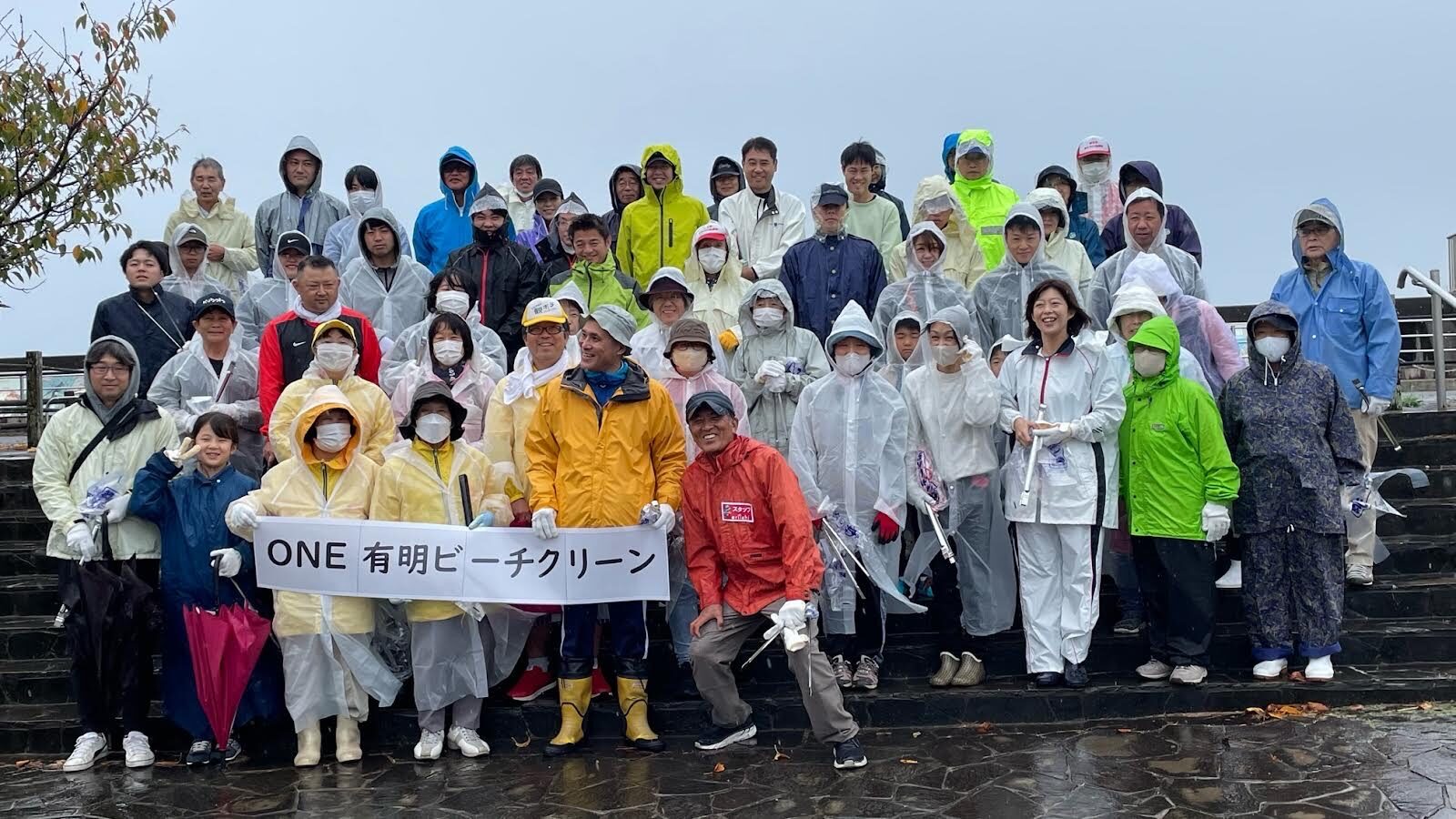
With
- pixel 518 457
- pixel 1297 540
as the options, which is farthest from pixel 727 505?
pixel 1297 540

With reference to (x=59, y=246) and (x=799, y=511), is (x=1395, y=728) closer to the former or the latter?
(x=799, y=511)

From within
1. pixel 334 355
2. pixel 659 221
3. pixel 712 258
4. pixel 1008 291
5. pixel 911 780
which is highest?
pixel 659 221

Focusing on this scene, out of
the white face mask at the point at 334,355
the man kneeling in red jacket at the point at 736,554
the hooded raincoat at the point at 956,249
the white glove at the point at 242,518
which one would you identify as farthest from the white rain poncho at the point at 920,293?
the white glove at the point at 242,518

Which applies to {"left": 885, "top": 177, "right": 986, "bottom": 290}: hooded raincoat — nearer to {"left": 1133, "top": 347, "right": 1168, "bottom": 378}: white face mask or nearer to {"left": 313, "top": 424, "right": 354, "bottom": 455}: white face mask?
{"left": 1133, "top": 347, "right": 1168, "bottom": 378}: white face mask

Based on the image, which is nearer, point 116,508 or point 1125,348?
point 116,508

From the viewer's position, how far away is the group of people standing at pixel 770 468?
6.41 metres

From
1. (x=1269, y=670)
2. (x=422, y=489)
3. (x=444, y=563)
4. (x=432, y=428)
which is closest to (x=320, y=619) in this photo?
(x=444, y=563)

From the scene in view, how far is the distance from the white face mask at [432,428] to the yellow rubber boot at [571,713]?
143cm

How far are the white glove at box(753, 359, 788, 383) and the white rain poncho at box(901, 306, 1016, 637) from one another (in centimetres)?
76

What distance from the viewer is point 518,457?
22.7 ft

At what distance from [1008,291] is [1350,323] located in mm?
2143

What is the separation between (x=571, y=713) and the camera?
6.44 metres

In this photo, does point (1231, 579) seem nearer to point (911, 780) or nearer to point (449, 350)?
point (911, 780)

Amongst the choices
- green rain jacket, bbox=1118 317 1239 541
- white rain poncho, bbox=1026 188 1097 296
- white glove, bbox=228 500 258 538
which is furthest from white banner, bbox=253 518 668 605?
white rain poncho, bbox=1026 188 1097 296
